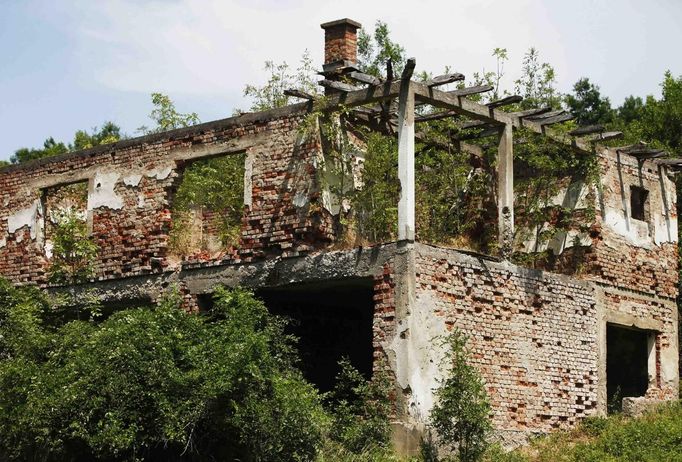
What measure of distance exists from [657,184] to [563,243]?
2282 mm

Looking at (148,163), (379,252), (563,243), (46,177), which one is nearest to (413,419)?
(379,252)

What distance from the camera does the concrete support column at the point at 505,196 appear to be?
53.6 feet

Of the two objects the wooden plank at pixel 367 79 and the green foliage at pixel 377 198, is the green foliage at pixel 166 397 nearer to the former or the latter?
the green foliage at pixel 377 198

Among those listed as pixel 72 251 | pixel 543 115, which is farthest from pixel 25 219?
pixel 543 115

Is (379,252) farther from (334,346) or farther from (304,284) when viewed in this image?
(334,346)

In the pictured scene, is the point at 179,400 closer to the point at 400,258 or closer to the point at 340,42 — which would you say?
the point at 400,258

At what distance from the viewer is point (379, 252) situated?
15211mm

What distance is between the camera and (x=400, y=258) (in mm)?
14953

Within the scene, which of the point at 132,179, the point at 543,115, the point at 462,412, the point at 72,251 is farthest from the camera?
the point at 72,251

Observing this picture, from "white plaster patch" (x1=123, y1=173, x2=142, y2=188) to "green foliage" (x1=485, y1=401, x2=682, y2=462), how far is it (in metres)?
6.83

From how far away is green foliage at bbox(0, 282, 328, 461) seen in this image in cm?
1389

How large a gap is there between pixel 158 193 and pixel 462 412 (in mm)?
6150

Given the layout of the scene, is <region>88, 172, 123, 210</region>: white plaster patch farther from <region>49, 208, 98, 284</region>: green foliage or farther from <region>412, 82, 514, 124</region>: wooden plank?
<region>412, 82, 514, 124</region>: wooden plank

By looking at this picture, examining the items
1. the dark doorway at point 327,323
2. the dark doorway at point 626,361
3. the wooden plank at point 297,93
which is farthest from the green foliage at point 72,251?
the dark doorway at point 626,361
